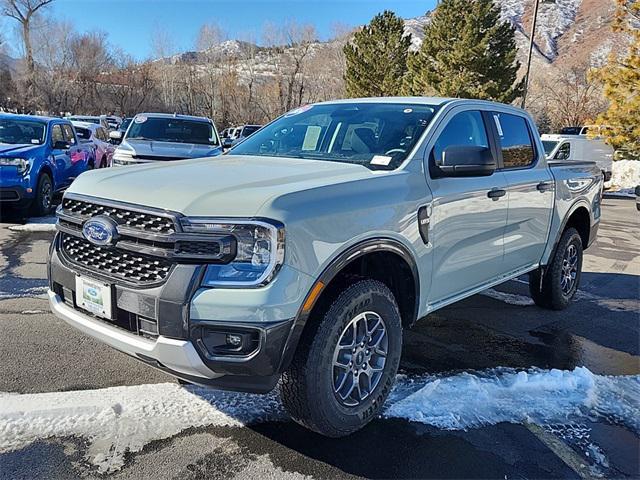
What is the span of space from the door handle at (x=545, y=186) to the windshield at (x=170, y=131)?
7252mm

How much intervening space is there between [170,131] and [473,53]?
21.2 m

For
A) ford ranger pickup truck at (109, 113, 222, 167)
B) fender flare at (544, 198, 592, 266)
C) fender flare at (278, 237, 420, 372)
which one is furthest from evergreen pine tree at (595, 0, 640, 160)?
fender flare at (278, 237, 420, 372)

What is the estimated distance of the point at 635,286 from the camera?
6.65m

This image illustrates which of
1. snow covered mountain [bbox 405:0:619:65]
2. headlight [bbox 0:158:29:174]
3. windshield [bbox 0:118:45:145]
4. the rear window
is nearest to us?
headlight [bbox 0:158:29:174]

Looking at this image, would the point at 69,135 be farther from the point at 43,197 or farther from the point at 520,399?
the point at 520,399

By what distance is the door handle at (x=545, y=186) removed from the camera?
466 cm

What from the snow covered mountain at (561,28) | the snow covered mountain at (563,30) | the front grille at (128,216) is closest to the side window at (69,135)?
the front grille at (128,216)

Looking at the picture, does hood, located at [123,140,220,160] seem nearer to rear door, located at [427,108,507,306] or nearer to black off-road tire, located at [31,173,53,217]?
black off-road tire, located at [31,173,53,217]

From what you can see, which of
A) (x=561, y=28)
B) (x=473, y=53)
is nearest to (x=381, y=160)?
(x=473, y=53)

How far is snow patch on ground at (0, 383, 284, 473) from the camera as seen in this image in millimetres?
2766

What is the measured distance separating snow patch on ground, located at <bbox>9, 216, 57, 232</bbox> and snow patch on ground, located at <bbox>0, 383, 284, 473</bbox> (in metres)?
5.27

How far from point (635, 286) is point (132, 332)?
250 inches

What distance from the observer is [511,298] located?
19.5 feet

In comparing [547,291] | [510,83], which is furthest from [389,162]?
[510,83]
